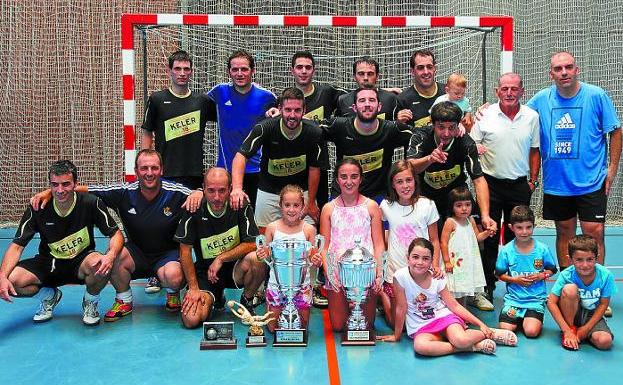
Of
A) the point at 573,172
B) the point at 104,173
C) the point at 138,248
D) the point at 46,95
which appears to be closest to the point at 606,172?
the point at 573,172

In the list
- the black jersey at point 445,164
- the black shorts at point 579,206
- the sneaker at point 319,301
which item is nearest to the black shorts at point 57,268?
the sneaker at point 319,301

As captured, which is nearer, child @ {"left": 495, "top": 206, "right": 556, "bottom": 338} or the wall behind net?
child @ {"left": 495, "top": 206, "right": 556, "bottom": 338}

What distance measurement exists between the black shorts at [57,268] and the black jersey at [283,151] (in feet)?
4.49

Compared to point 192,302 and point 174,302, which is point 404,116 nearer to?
point 192,302

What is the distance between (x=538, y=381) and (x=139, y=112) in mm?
5642

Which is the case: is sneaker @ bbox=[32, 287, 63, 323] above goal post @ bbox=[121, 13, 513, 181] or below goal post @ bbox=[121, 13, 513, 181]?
below

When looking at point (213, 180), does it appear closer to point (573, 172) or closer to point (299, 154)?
point (299, 154)

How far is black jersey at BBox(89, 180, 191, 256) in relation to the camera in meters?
4.30

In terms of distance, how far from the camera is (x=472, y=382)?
3104 mm

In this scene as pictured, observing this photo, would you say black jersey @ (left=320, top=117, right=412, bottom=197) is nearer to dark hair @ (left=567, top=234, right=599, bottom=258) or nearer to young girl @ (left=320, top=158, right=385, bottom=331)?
young girl @ (left=320, top=158, right=385, bottom=331)

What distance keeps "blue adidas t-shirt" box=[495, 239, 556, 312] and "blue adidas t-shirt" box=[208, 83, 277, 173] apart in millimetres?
2150

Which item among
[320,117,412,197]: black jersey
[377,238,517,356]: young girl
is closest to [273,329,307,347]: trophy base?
[377,238,517,356]: young girl

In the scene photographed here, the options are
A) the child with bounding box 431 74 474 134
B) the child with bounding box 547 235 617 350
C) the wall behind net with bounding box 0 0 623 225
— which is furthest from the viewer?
the wall behind net with bounding box 0 0 623 225

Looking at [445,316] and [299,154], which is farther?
[299,154]
